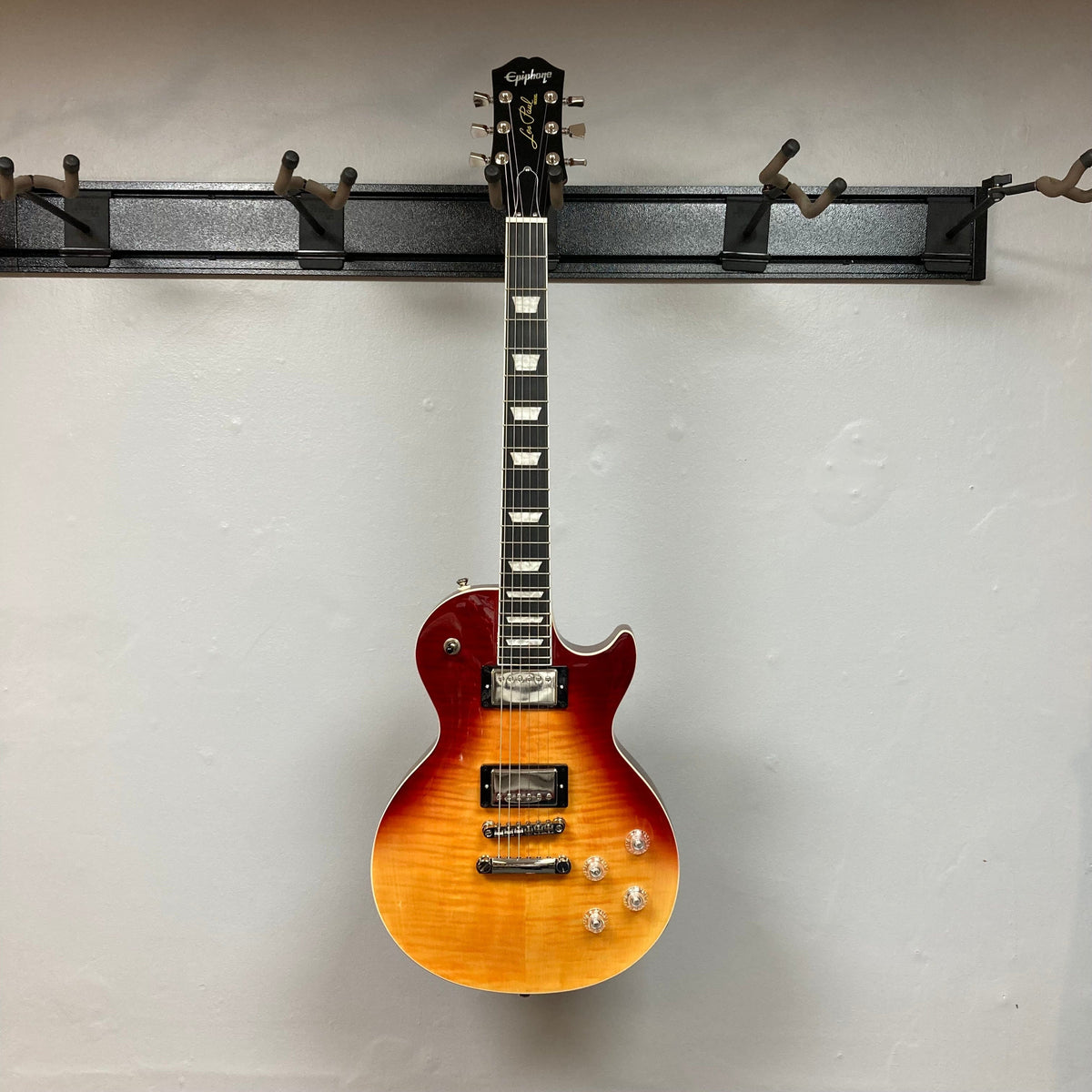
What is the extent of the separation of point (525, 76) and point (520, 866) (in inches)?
45.3

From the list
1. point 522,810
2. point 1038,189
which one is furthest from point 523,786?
point 1038,189

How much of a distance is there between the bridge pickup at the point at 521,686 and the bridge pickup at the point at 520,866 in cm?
22

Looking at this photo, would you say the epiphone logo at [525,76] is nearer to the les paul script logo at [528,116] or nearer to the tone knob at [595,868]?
the les paul script logo at [528,116]

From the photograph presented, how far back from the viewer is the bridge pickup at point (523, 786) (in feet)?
4.07

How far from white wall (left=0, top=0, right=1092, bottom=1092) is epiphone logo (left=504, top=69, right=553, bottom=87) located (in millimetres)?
289

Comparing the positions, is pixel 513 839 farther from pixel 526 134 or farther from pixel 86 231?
pixel 86 231

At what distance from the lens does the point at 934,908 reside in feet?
5.05

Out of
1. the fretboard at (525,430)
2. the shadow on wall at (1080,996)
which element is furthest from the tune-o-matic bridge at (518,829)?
the shadow on wall at (1080,996)

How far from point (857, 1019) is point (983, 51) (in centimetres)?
176

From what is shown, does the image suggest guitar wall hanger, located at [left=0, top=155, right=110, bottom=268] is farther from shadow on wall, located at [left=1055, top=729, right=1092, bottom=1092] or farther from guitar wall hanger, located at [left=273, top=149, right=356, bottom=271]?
shadow on wall, located at [left=1055, top=729, right=1092, bottom=1092]

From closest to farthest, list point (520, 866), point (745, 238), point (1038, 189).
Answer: point (520, 866) → point (1038, 189) → point (745, 238)

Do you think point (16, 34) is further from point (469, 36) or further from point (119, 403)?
point (469, 36)

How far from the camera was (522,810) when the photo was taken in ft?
4.08

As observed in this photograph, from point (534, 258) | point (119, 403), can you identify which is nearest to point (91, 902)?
point (119, 403)
